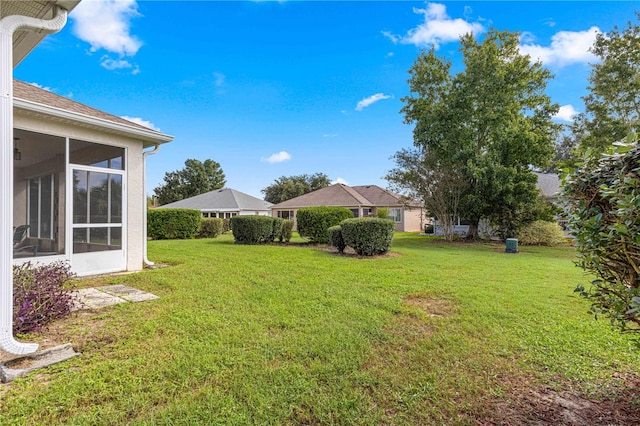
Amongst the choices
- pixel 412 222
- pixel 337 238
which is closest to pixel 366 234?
pixel 337 238

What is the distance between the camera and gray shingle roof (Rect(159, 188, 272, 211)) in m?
28.7

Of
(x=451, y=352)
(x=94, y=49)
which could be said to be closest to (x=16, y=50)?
(x=94, y=49)

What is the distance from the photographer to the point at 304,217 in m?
13.9

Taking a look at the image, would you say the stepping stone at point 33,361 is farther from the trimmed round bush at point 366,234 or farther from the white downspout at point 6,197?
the trimmed round bush at point 366,234

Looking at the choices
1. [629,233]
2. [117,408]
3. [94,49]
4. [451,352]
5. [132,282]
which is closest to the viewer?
[629,233]

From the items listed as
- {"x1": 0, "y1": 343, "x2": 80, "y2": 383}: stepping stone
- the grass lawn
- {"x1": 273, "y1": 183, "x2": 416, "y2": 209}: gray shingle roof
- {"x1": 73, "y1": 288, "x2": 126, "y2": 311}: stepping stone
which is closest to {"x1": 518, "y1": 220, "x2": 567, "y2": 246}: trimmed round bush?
{"x1": 273, "y1": 183, "x2": 416, "y2": 209}: gray shingle roof

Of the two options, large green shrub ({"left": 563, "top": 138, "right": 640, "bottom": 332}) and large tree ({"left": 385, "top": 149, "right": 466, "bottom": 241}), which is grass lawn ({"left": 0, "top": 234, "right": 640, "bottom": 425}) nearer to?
large green shrub ({"left": 563, "top": 138, "right": 640, "bottom": 332})

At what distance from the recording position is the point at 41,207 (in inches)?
243

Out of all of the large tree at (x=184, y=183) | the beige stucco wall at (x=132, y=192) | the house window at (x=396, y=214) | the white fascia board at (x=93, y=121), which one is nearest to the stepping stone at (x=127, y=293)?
the beige stucco wall at (x=132, y=192)

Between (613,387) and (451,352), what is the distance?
129 cm

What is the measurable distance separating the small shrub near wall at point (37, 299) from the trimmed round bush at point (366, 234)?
7445mm

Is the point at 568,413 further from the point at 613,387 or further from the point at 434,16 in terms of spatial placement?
the point at 434,16

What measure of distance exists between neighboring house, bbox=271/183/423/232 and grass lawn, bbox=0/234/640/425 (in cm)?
2204

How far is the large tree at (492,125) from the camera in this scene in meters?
15.8
